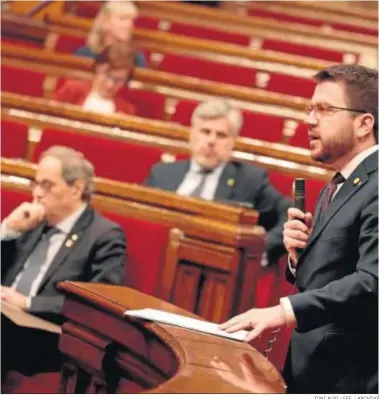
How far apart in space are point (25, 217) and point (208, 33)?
115cm

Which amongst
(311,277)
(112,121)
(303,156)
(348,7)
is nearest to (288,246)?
(311,277)

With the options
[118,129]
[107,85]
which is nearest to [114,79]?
[107,85]

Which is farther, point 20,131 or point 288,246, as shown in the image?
point 20,131

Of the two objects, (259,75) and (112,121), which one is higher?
(259,75)

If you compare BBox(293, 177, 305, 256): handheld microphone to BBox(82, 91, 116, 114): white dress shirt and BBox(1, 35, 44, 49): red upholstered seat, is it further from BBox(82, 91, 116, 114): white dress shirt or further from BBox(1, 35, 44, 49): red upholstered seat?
BBox(1, 35, 44, 49): red upholstered seat

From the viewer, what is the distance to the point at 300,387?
0.70m

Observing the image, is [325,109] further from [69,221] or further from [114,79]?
[114,79]

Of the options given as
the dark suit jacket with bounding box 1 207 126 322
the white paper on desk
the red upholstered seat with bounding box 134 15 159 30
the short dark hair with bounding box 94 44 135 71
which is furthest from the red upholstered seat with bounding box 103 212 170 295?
the red upholstered seat with bounding box 134 15 159 30

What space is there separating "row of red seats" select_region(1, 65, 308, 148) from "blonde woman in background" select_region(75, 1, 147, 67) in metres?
0.12

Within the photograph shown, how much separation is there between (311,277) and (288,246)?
0.03m

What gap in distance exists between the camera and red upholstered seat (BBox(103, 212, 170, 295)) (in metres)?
1.11

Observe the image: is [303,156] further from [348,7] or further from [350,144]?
[348,7]

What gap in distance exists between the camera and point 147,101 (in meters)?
1.75

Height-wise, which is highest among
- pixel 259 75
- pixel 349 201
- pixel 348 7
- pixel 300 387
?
pixel 348 7
